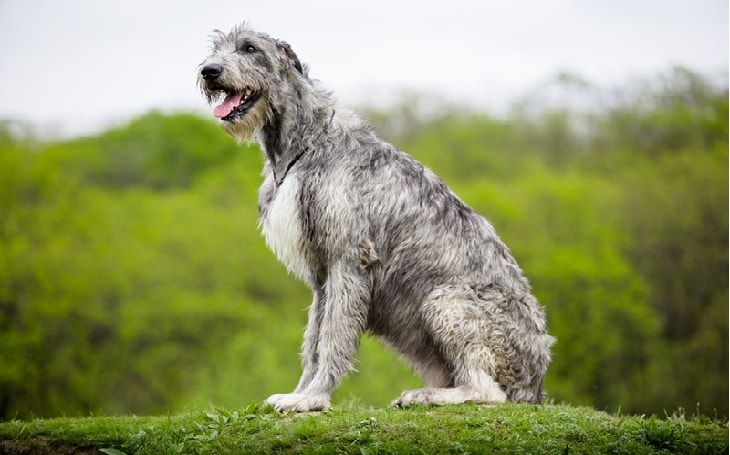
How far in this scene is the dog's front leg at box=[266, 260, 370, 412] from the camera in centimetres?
878

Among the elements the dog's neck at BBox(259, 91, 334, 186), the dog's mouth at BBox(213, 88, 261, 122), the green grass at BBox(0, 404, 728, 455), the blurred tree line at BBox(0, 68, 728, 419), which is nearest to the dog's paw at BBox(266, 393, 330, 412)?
the green grass at BBox(0, 404, 728, 455)

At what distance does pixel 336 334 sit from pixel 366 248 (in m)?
0.94

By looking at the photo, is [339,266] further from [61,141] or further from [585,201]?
[61,141]

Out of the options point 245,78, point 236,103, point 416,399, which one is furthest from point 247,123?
point 416,399

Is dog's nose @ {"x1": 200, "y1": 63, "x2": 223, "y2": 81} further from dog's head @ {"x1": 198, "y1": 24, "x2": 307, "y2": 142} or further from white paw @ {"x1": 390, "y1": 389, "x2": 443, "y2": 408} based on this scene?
white paw @ {"x1": 390, "y1": 389, "x2": 443, "y2": 408}

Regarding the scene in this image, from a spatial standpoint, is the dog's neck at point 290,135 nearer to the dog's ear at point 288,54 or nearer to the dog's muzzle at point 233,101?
the dog's muzzle at point 233,101

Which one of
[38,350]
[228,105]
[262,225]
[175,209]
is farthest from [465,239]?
[175,209]

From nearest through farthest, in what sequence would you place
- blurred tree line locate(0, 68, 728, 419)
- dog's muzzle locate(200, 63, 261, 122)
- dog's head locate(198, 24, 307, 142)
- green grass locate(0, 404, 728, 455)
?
green grass locate(0, 404, 728, 455) < dog's head locate(198, 24, 307, 142) < dog's muzzle locate(200, 63, 261, 122) < blurred tree line locate(0, 68, 728, 419)

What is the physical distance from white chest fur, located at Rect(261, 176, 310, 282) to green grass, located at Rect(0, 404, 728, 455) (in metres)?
1.59

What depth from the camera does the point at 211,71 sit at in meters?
8.79

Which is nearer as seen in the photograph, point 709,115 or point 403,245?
point 403,245

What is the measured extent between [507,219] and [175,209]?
18969 millimetres

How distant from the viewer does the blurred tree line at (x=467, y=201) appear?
39.7 metres

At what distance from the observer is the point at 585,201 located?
47188 millimetres
